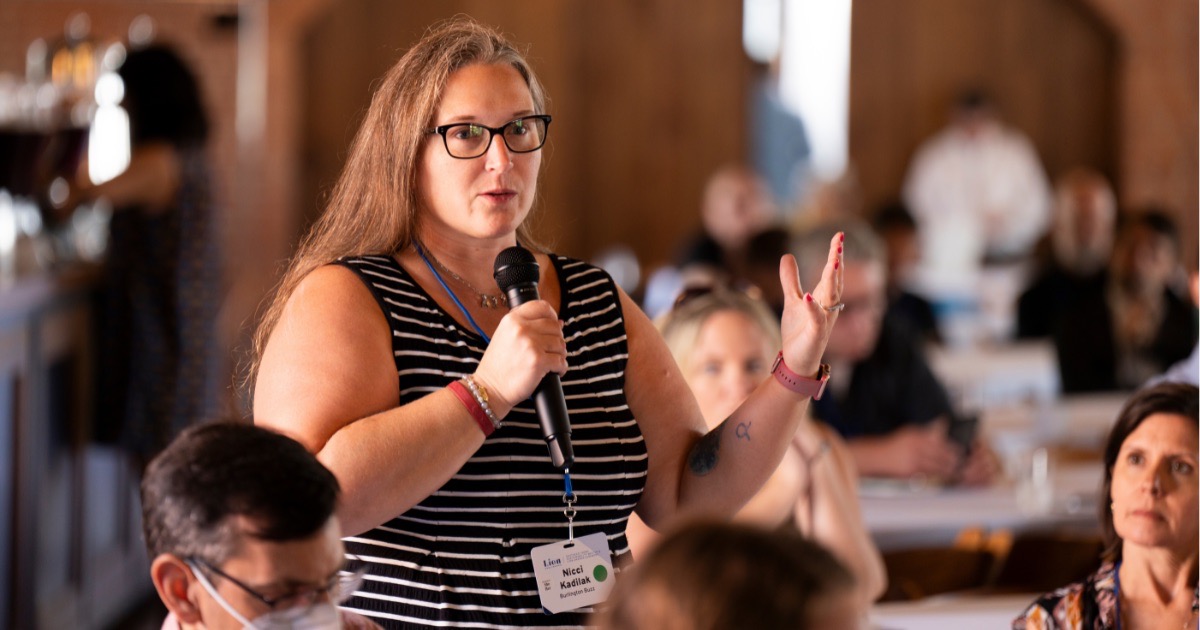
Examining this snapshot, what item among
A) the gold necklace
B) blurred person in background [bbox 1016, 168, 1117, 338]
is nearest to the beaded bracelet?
the gold necklace

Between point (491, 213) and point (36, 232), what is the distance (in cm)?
337

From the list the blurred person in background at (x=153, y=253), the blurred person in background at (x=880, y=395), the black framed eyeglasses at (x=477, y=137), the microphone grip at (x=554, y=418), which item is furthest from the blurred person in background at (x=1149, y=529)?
the blurred person in background at (x=153, y=253)

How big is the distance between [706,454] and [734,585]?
98 cm

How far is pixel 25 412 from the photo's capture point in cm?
405

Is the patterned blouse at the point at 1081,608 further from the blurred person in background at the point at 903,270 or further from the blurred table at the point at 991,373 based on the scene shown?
the blurred person in background at the point at 903,270

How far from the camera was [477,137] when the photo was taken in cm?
178

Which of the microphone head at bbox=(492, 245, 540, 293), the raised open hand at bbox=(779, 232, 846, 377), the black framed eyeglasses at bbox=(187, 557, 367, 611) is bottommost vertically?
the black framed eyeglasses at bbox=(187, 557, 367, 611)

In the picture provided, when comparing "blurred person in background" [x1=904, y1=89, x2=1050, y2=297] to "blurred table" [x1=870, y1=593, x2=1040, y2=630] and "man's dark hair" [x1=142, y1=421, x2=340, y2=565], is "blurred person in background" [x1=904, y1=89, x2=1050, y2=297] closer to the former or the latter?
"blurred table" [x1=870, y1=593, x2=1040, y2=630]

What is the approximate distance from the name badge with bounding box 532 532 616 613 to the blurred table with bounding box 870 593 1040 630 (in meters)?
0.89

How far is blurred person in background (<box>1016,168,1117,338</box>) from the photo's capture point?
6623 mm

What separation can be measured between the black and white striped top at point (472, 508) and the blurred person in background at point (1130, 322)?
4.56 meters

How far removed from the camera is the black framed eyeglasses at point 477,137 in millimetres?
1774

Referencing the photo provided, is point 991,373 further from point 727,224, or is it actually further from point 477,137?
point 477,137

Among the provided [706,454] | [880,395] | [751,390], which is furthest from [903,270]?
[706,454]
